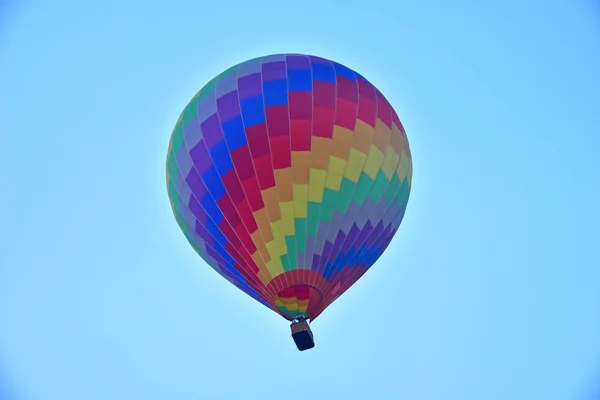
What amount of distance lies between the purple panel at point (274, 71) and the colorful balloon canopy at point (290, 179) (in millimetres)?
27

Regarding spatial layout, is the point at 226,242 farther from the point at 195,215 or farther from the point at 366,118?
the point at 366,118

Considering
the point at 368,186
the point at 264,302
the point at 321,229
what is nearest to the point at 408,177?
the point at 368,186

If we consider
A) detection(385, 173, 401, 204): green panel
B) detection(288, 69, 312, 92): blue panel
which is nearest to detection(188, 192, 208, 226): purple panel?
detection(288, 69, 312, 92): blue panel

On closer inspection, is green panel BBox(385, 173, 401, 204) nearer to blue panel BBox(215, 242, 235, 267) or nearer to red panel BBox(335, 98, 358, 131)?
red panel BBox(335, 98, 358, 131)

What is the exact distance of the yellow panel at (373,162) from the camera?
17.6 m

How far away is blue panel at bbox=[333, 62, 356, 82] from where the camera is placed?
18.5 m

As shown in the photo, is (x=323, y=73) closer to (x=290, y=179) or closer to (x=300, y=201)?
(x=290, y=179)

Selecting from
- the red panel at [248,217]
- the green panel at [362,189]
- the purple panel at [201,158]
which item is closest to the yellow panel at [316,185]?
the green panel at [362,189]

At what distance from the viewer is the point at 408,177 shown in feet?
61.5

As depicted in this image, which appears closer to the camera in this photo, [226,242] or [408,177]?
[226,242]

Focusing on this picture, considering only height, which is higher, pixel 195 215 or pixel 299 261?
pixel 195 215

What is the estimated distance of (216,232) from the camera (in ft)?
57.8

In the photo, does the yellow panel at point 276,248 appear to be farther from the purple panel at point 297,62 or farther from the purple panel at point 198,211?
the purple panel at point 297,62

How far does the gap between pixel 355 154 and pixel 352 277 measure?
247cm
